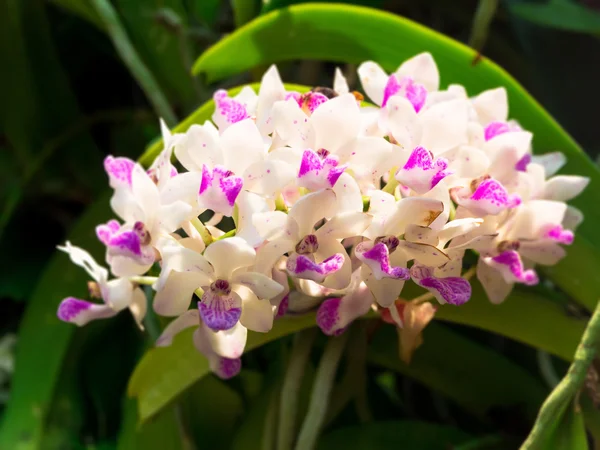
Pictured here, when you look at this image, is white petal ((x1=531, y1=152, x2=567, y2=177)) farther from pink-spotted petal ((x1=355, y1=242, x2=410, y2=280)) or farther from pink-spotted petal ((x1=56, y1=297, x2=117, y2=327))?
pink-spotted petal ((x1=56, y1=297, x2=117, y2=327))

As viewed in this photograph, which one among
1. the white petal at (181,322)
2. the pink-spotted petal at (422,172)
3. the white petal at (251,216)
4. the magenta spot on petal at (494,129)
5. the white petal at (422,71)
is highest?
the white petal at (422,71)

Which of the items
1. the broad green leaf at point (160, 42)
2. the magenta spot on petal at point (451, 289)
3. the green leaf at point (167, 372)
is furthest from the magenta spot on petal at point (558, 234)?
the broad green leaf at point (160, 42)

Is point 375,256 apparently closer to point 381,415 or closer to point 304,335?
point 304,335

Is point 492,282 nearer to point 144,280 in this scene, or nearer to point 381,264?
point 381,264

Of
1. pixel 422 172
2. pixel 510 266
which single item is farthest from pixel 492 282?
pixel 422 172

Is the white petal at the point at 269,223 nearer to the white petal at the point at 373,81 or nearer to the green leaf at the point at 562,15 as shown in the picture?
the white petal at the point at 373,81

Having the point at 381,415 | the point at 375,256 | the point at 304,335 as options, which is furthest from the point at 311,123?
the point at 381,415
